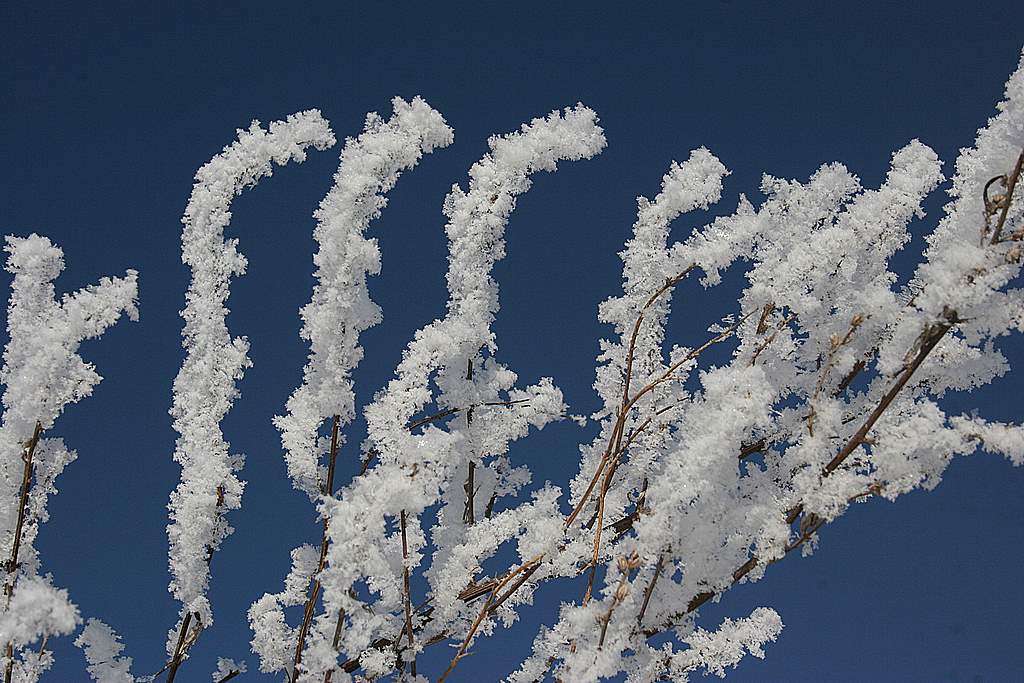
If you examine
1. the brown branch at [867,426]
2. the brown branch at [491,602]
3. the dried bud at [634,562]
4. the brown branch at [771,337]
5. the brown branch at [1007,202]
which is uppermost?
the brown branch at [771,337]

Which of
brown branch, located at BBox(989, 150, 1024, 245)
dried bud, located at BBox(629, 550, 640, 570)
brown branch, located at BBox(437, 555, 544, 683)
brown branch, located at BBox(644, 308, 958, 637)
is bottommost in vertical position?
brown branch, located at BBox(644, 308, 958, 637)

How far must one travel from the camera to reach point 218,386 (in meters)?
1.09

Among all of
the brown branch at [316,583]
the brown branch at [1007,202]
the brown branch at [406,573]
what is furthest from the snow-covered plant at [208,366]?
the brown branch at [1007,202]

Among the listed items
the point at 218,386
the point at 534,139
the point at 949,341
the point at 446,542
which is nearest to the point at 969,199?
the point at 949,341

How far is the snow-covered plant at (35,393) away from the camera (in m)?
1.05

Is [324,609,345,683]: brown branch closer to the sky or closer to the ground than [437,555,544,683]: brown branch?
closer to the sky

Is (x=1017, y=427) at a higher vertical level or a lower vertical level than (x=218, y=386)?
lower

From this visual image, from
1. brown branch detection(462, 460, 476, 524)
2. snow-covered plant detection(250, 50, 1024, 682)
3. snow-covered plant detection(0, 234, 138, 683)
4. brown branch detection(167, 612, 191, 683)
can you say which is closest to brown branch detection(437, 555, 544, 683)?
snow-covered plant detection(250, 50, 1024, 682)

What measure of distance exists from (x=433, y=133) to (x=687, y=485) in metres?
0.55

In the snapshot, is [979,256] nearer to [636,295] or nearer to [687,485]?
[687,485]

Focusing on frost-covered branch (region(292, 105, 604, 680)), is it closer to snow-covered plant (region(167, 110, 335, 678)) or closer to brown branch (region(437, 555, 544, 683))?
brown branch (region(437, 555, 544, 683))

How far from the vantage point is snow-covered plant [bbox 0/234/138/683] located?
1.05m

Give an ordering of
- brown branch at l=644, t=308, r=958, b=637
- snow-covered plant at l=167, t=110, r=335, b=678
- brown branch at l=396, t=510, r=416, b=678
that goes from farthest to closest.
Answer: snow-covered plant at l=167, t=110, r=335, b=678
brown branch at l=396, t=510, r=416, b=678
brown branch at l=644, t=308, r=958, b=637

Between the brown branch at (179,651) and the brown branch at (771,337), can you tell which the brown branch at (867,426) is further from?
the brown branch at (179,651)
